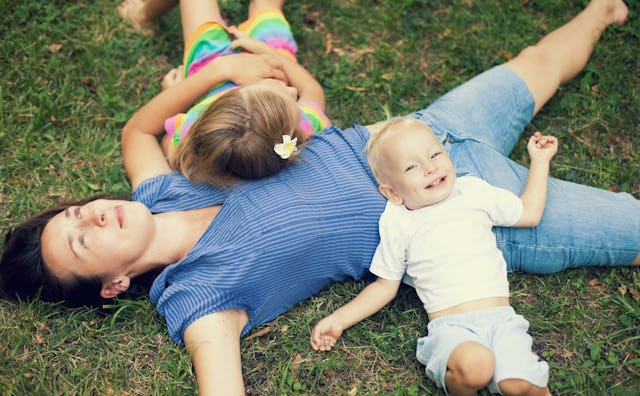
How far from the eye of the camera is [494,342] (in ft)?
9.89

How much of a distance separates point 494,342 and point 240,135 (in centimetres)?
166

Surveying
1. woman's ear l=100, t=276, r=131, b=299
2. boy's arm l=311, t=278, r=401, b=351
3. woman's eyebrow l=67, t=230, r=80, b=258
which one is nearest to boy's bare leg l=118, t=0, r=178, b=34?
woman's eyebrow l=67, t=230, r=80, b=258

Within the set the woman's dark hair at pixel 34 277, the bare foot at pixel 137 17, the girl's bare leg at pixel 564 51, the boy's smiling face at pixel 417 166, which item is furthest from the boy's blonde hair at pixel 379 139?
the bare foot at pixel 137 17

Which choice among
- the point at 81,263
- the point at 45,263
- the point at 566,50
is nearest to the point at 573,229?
the point at 566,50

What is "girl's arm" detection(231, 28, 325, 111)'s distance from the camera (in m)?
4.07

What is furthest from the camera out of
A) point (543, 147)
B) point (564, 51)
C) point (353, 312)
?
point (564, 51)

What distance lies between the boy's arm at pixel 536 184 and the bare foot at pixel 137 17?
120 inches

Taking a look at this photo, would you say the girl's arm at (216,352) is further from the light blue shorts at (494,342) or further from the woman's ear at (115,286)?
the light blue shorts at (494,342)

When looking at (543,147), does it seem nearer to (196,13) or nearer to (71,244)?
(196,13)

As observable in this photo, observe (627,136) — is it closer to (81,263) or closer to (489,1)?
(489,1)

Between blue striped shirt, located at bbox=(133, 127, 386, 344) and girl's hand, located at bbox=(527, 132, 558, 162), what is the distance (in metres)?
0.91

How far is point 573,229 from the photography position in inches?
134

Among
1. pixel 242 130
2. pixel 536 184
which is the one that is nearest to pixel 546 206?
pixel 536 184

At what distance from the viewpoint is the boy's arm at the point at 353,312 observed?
11.1 ft
